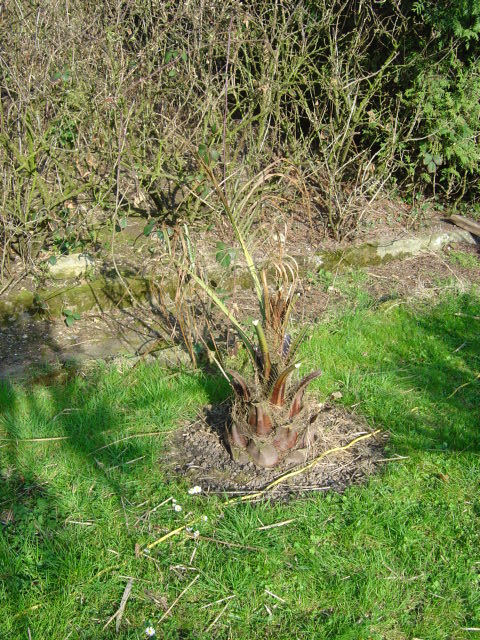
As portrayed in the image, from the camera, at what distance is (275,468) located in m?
3.57

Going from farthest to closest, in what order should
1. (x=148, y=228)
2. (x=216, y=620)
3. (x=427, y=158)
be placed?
(x=427, y=158), (x=148, y=228), (x=216, y=620)

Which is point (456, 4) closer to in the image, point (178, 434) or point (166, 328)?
point (166, 328)

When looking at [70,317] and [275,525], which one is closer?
[275,525]

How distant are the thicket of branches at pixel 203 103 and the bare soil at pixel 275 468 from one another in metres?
1.74

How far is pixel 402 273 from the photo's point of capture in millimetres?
6363

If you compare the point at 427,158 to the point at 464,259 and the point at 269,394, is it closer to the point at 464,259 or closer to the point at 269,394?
the point at 464,259

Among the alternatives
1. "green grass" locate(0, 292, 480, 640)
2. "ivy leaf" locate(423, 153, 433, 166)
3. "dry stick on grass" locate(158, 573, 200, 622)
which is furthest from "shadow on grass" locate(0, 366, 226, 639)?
"ivy leaf" locate(423, 153, 433, 166)

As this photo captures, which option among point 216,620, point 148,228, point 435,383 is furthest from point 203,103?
point 216,620

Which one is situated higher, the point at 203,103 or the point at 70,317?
the point at 203,103

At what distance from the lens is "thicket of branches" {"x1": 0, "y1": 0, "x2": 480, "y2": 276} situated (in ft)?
16.6

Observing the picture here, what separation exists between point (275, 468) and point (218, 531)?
58 centimetres

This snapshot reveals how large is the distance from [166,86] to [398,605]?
483 centimetres

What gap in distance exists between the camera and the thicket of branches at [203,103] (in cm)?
505

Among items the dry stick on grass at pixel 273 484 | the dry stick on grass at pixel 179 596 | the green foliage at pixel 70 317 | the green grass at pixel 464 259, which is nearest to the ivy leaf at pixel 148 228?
the green foliage at pixel 70 317
